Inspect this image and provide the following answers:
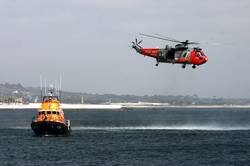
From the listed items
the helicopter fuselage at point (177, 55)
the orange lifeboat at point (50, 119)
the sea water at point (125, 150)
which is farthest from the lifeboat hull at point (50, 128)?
the helicopter fuselage at point (177, 55)

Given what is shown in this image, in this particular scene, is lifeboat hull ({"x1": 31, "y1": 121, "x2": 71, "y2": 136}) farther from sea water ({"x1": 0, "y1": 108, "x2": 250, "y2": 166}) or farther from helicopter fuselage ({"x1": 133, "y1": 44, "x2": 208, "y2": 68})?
helicopter fuselage ({"x1": 133, "y1": 44, "x2": 208, "y2": 68})

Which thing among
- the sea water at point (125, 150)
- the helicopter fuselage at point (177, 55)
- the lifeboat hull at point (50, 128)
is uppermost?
the helicopter fuselage at point (177, 55)

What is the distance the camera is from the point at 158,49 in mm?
102688

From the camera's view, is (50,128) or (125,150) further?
(50,128)

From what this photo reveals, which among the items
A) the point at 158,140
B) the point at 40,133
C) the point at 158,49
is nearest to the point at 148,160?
the point at 158,49

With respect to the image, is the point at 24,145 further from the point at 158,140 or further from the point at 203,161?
the point at 203,161

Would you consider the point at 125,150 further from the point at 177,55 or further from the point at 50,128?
the point at 50,128

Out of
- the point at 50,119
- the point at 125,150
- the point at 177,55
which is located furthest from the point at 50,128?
the point at 177,55

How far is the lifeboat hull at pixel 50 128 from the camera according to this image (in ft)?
375

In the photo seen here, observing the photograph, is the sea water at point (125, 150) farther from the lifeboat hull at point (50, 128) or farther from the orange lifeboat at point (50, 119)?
the orange lifeboat at point (50, 119)

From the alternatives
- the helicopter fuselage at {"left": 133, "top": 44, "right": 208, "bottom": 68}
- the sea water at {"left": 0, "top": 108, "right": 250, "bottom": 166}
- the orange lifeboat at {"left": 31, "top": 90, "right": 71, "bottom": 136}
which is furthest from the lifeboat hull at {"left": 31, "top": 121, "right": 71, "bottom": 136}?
the helicopter fuselage at {"left": 133, "top": 44, "right": 208, "bottom": 68}

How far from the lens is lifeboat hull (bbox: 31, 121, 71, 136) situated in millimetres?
114438

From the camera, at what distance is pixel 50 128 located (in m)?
115

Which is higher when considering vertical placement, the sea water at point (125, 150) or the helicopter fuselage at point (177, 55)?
the helicopter fuselage at point (177, 55)
